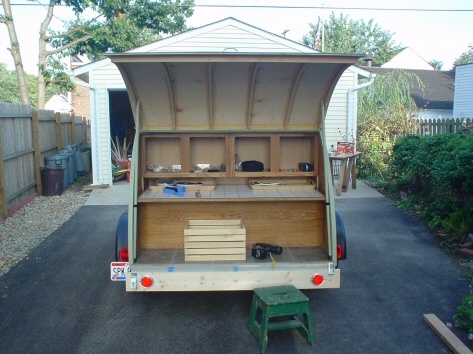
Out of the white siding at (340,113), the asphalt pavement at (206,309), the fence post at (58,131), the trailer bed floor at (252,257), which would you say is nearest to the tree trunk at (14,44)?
the fence post at (58,131)

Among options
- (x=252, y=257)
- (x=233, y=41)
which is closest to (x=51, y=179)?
(x=233, y=41)

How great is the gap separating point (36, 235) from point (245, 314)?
189 inches

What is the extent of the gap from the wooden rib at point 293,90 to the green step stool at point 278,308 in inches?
78.2

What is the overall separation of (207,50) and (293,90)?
24.0 feet

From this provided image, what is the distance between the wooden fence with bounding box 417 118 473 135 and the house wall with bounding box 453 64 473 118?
1134cm

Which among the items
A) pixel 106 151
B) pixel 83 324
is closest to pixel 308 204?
pixel 83 324

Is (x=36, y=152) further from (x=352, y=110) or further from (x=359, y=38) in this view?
(x=359, y=38)

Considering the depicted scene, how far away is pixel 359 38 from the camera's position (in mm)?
54969

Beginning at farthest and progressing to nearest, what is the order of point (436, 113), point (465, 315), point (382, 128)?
point (436, 113)
point (382, 128)
point (465, 315)

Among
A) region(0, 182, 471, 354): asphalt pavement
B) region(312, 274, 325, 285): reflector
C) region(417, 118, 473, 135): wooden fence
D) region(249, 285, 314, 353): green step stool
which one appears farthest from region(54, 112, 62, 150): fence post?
region(312, 274, 325, 285): reflector

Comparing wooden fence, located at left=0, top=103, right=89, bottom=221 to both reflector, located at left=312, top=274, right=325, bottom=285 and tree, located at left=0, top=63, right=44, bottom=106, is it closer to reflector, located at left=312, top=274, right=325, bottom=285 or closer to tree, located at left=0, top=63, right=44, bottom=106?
reflector, located at left=312, top=274, right=325, bottom=285

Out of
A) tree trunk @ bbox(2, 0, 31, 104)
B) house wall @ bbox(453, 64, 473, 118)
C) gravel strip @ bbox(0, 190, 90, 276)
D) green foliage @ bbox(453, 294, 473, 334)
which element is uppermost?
tree trunk @ bbox(2, 0, 31, 104)

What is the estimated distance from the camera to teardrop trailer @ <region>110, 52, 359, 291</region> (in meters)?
4.36

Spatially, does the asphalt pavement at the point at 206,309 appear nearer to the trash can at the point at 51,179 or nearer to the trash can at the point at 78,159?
the trash can at the point at 51,179
